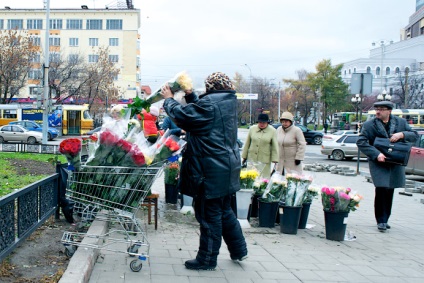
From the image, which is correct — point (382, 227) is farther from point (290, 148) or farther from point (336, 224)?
point (290, 148)

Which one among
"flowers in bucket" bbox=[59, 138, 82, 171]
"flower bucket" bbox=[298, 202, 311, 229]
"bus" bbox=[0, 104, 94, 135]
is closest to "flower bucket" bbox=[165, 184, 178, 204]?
"flower bucket" bbox=[298, 202, 311, 229]

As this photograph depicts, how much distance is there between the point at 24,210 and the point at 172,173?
164 inches

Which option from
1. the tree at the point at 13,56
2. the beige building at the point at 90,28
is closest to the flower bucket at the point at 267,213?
the tree at the point at 13,56

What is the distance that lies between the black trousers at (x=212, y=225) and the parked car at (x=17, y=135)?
3271cm

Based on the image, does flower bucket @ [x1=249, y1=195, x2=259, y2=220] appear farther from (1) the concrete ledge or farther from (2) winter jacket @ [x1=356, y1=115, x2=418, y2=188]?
(1) the concrete ledge

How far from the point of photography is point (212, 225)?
486 centimetres

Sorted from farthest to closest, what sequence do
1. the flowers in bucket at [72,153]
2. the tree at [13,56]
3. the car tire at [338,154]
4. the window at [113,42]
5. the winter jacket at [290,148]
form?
the window at [113,42] → the tree at [13,56] → the car tire at [338,154] → the winter jacket at [290,148] → the flowers in bucket at [72,153]

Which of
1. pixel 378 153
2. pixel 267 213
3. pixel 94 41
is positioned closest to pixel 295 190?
pixel 267 213

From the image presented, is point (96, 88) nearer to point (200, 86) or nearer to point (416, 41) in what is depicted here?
point (200, 86)

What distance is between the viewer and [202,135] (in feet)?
15.8

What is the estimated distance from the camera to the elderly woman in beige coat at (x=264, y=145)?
8812mm

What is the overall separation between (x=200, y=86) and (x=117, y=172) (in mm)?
1327

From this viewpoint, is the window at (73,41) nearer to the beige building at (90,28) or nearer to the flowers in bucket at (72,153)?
the beige building at (90,28)

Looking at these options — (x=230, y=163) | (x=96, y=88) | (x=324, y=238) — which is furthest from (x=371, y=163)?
(x=96, y=88)
